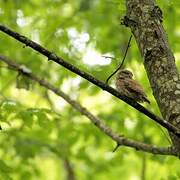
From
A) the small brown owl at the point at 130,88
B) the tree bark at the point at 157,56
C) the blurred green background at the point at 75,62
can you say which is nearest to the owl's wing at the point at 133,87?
the small brown owl at the point at 130,88

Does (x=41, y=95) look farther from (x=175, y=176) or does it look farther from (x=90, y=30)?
(x=175, y=176)

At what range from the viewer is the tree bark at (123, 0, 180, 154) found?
3844 millimetres

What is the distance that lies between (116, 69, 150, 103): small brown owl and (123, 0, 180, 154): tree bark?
209 mm

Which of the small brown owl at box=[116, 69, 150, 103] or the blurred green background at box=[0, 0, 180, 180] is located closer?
the small brown owl at box=[116, 69, 150, 103]

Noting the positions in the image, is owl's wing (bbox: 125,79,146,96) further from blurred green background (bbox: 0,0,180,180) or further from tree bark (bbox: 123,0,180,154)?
blurred green background (bbox: 0,0,180,180)

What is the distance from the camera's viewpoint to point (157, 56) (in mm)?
3953

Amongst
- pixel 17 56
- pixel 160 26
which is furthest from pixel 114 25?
pixel 160 26

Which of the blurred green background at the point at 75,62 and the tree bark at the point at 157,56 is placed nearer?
the tree bark at the point at 157,56

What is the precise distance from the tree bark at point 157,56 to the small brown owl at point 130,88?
8.2 inches

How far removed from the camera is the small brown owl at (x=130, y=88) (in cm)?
414

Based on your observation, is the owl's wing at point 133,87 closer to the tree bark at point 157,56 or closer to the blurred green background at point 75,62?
the tree bark at point 157,56

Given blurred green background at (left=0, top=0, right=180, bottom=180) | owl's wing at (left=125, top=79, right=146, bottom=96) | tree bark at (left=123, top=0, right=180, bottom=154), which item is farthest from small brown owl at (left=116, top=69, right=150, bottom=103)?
blurred green background at (left=0, top=0, right=180, bottom=180)

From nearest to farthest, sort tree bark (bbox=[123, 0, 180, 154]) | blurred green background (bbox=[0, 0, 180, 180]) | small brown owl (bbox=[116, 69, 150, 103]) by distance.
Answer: tree bark (bbox=[123, 0, 180, 154]) < small brown owl (bbox=[116, 69, 150, 103]) < blurred green background (bbox=[0, 0, 180, 180])

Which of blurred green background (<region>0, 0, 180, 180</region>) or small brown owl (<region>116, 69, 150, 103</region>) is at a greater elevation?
blurred green background (<region>0, 0, 180, 180</region>)
